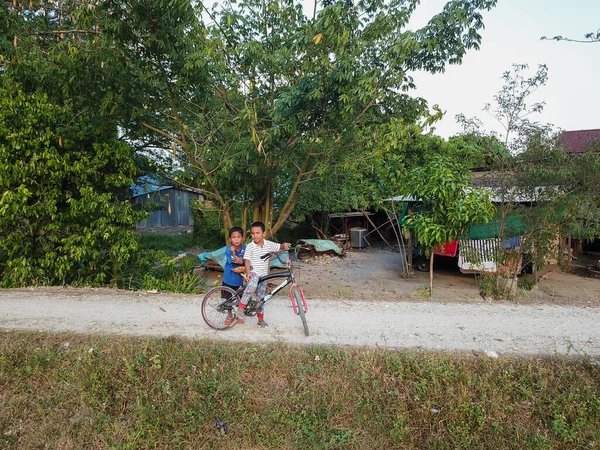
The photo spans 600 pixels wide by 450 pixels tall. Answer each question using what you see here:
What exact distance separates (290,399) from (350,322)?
1.76 m

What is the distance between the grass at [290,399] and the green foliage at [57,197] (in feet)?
11.0

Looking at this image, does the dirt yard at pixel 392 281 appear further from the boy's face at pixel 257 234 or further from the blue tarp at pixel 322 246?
the boy's face at pixel 257 234

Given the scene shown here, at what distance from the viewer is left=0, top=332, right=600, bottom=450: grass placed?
3330 mm

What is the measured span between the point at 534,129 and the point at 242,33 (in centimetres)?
678

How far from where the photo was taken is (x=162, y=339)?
4.34m

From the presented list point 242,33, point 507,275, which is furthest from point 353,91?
point 507,275

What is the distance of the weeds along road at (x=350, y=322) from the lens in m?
4.47

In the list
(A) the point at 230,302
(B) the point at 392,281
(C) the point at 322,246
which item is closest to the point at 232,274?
(A) the point at 230,302

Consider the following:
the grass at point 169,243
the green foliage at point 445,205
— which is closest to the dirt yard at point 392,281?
the green foliage at point 445,205

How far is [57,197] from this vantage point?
7.14 m

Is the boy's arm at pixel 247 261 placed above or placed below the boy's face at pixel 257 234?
below

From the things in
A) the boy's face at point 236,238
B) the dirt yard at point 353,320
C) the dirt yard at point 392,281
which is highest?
the boy's face at point 236,238

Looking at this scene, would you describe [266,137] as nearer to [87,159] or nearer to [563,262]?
[87,159]

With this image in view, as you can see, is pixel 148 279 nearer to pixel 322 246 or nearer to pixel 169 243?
pixel 322 246
